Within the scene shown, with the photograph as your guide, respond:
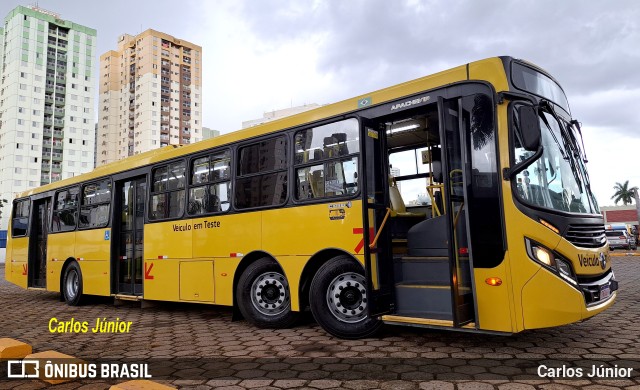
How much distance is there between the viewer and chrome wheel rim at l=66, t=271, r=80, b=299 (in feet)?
34.8

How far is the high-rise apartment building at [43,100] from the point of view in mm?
64375

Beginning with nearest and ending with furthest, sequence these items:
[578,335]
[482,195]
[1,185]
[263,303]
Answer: [482,195] → [578,335] → [263,303] → [1,185]

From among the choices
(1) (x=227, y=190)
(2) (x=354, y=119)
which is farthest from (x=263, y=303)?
(2) (x=354, y=119)

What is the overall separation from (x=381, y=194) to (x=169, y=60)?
3577 inches

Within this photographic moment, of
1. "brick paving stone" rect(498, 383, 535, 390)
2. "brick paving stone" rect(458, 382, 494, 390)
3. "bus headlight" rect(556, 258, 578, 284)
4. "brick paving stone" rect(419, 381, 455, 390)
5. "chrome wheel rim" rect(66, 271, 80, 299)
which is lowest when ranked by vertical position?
"brick paving stone" rect(419, 381, 455, 390)

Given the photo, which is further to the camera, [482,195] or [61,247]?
[61,247]

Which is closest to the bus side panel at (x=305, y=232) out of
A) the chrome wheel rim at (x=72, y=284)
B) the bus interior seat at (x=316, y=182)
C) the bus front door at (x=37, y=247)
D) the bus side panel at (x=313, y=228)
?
the bus side panel at (x=313, y=228)

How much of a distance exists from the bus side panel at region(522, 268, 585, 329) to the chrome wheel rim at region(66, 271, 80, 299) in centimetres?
991

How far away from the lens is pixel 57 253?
11.2m

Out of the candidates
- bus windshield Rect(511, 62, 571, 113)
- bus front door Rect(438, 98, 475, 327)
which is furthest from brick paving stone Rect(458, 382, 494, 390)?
bus windshield Rect(511, 62, 571, 113)

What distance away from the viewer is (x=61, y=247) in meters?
11.0

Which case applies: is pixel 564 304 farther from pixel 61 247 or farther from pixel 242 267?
pixel 61 247

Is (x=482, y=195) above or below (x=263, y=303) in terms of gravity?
above

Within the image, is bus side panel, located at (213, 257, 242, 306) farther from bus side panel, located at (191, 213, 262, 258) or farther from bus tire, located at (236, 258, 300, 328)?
bus tire, located at (236, 258, 300, 328)
